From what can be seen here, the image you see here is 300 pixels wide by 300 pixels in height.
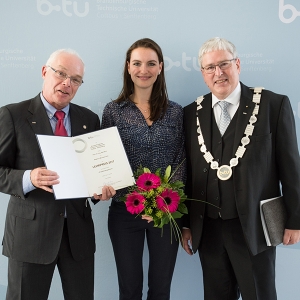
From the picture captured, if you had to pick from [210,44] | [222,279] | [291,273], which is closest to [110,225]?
[222,279]

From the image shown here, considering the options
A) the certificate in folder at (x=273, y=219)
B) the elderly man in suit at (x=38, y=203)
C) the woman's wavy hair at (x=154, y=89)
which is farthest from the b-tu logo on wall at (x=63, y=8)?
the certificate in folder at (x=273, y=219)

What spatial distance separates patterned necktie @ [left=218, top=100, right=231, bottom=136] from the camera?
7.15 ft

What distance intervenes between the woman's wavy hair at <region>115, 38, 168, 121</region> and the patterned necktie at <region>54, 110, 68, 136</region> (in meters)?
0.48

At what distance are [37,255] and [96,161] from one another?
1.89 ft

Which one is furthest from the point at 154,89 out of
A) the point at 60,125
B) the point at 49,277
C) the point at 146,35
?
the point at 49,277

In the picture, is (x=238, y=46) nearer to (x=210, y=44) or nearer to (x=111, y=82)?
(x=210, y=44)

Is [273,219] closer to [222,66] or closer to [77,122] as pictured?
[222,66]

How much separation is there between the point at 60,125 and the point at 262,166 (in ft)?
3.69

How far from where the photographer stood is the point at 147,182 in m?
2.06

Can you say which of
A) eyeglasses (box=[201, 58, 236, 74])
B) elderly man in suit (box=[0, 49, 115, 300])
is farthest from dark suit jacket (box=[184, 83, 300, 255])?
elderly man in suit (box=[0, 49, 115, 300])

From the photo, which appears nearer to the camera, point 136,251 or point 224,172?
point 224,172

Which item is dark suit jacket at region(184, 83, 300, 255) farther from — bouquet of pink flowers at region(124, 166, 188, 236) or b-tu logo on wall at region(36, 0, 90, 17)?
b-tu logo on wall at region(36, 0, 90, 17)

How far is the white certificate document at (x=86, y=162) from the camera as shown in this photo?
193 centimetres

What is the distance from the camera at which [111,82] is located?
2838 mm
